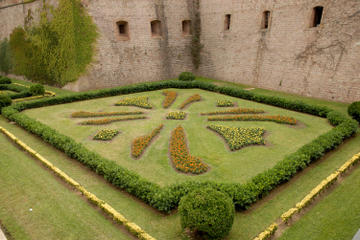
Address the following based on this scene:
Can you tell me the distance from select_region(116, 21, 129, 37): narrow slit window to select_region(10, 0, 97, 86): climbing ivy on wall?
2362 mm

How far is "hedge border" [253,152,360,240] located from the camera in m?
5.40

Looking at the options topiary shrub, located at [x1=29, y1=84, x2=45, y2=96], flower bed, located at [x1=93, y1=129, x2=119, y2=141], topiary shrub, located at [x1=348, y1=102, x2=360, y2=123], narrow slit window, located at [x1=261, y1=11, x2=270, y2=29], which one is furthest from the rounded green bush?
topiary shrub, located at [x1=348, y1=102, x2=360, y2=123]

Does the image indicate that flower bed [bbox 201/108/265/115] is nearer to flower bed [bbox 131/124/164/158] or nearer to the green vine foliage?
flower bed [bbox 131/124/164/158]

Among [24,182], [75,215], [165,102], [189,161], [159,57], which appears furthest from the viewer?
[159,57]

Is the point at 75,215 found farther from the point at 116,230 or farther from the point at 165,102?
the point at 165,102

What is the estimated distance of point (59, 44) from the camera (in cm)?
1936

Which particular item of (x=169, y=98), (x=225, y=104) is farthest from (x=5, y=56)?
(x=225, y=104)

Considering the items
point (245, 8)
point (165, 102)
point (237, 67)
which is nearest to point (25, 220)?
point (165, 102)

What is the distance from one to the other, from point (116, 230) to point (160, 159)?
3302mm

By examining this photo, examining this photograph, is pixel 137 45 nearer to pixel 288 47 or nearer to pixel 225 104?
pixel 225 104

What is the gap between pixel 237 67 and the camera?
64.2ft

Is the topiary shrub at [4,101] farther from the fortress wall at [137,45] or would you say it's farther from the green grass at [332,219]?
the green grass at [332,219]

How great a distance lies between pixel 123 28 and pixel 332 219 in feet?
62.6

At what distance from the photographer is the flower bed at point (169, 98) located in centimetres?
1470
